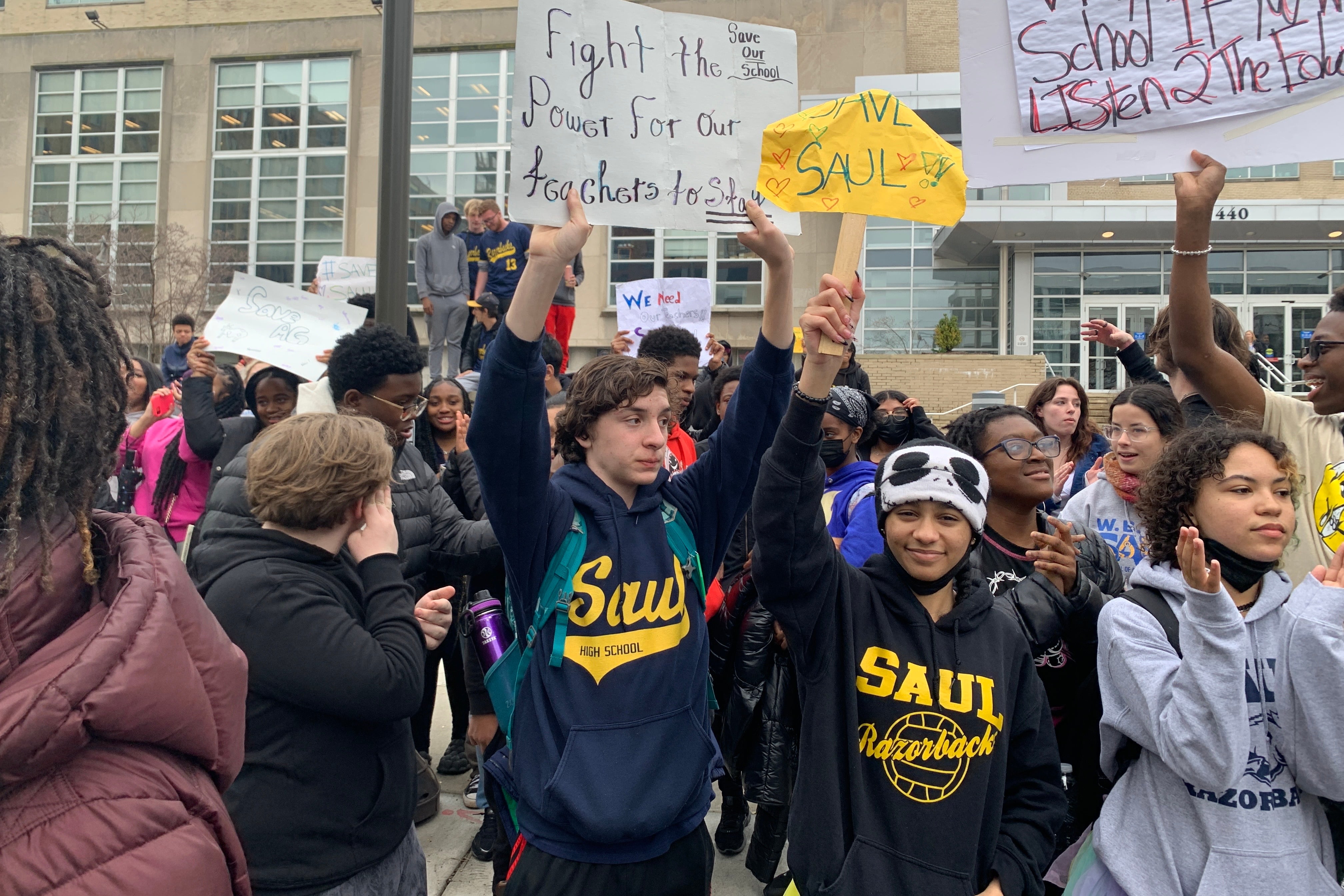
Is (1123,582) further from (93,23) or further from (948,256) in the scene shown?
(93,23)

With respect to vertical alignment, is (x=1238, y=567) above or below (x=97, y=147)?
below

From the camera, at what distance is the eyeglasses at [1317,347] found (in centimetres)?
275

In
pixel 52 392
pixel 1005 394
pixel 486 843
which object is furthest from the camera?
pixel 1005 394

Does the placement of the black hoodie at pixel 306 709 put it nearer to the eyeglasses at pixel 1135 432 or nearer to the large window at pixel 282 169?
the eyeglasses at pixel 1135 432

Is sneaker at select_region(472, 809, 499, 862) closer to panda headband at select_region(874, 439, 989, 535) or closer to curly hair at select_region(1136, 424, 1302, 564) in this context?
panda headband at select_region(874, 439, 989, 535)

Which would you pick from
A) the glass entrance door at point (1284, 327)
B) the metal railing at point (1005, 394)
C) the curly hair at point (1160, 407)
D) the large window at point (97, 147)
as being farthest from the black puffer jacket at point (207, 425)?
the large window at point (97, 147)

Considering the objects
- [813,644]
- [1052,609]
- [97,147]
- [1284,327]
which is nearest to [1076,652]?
[1052,609]

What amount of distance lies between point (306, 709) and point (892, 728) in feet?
4.51

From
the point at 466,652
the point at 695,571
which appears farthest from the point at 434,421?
the point at 695,571

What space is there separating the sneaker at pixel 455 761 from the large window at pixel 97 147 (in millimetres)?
26865

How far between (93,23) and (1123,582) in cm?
3507

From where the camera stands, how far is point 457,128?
25.3 metres

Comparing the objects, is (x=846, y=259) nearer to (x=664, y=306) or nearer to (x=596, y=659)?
(x=596, y=659)

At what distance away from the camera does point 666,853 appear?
7.64 feet
